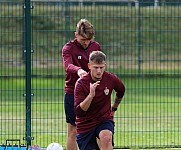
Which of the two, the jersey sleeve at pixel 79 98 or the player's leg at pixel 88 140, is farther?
the player's leg at pixel 88 140

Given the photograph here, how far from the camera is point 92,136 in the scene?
9.42 m

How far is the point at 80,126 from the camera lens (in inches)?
374

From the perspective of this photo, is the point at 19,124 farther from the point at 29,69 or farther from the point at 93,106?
the point at 93,106

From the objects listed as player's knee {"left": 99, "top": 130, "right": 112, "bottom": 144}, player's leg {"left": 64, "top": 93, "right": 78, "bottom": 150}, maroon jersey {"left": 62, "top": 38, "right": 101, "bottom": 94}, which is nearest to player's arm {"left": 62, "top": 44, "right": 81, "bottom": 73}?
maroon jersey {"left": 62, "top": 38, "right": 101, "bottom": 94}

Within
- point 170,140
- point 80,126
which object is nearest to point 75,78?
point 80,126

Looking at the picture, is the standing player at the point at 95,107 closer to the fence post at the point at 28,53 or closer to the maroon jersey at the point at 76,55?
the maroon jersey at the point at 76,55

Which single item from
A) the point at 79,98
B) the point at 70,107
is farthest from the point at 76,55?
the point at 79,98

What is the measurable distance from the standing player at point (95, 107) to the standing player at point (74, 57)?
1016 mm

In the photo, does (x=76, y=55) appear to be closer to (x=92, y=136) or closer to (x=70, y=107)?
(x=70, y=107)

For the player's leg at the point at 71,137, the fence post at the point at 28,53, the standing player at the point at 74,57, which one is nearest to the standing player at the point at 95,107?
the standing player at the point at 74,57

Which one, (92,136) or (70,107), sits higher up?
(70,107)

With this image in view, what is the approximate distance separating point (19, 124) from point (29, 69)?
3323 millimetres

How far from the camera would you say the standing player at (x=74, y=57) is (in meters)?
10.4

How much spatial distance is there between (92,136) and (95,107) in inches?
14.6
